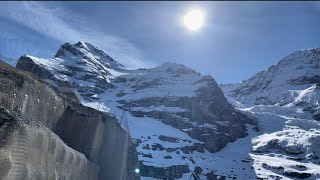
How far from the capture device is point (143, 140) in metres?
156

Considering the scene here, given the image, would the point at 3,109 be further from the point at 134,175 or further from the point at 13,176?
the point at 134,175

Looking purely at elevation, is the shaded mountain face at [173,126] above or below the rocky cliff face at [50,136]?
above

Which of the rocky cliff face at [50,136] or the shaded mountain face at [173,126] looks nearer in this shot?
the rocky cliff face at [50,136]

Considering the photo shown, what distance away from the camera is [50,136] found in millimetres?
33875

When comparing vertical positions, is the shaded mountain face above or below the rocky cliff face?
above

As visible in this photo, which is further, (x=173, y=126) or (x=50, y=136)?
(x=173, y=126)

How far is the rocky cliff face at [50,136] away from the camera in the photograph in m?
27.9

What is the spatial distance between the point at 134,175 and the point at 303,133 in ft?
396

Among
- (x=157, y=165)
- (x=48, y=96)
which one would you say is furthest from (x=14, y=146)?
(x=157, y=165)

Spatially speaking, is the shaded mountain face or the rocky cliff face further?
the shaded mountain face

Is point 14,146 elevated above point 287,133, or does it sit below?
below

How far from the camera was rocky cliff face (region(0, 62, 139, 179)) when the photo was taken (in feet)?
91.5

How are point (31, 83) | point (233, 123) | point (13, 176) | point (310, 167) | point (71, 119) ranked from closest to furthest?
point (13, 176) < point (31, 83) < point (71, 119) < point (310, 167) < point (233, 123)

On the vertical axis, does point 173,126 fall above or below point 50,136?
above
